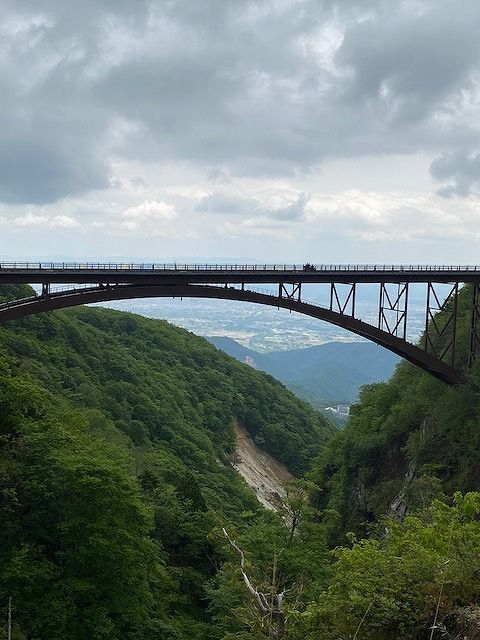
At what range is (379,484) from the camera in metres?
37.0

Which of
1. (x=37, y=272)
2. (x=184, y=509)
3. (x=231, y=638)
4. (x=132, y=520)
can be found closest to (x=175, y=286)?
(x=37, y=272)

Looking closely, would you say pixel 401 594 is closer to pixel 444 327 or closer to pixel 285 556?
pixel 285 556

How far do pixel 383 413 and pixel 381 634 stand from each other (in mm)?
33230

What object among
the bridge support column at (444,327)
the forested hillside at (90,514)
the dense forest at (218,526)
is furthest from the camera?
the bridge support column at (444,327)

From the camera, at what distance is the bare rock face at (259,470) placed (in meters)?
68.8

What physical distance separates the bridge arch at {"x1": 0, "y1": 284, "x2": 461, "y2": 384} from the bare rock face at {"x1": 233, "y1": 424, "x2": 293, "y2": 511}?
109 feet

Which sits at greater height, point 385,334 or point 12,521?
point 385,334

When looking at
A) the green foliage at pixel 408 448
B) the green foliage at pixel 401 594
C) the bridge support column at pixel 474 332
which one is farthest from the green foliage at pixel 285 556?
the bridge support column at pixel 474 332

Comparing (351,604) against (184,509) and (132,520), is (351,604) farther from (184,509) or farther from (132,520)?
(184,509)

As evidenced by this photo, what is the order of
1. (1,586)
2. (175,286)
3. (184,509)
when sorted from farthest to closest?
(175,286) → (184,509) → (1,586)

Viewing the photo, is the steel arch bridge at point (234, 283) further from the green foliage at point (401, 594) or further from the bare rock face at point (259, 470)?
the bare rock face at point (259, 470)

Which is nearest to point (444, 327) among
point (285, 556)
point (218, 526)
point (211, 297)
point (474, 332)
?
point (474, 332)

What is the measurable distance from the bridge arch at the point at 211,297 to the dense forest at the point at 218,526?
220 centimetres

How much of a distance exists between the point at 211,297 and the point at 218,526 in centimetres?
1615
